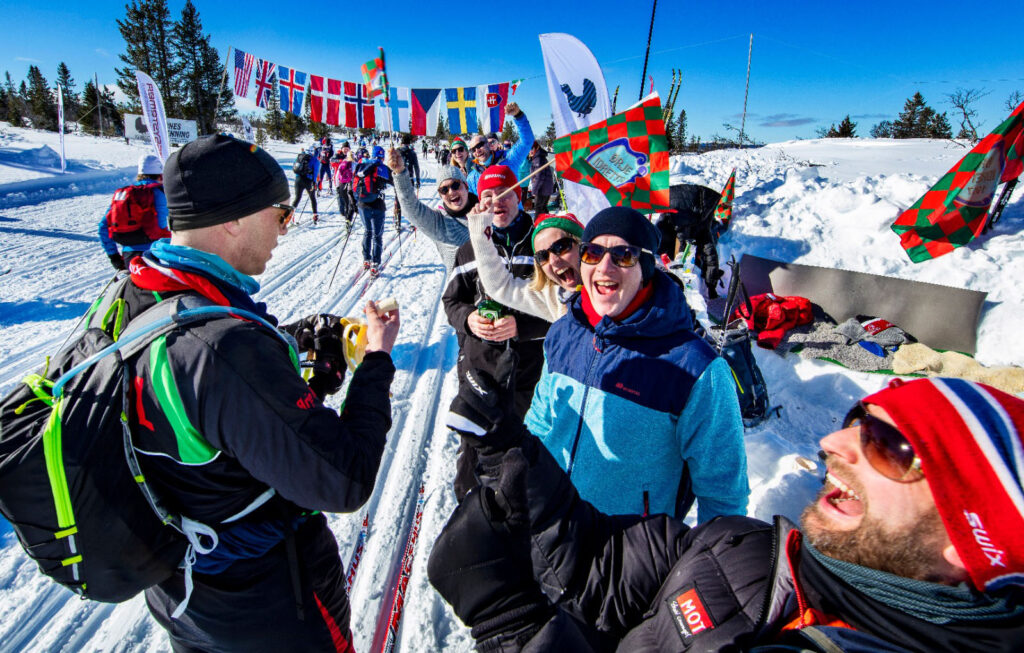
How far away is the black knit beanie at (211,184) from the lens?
4.17ft

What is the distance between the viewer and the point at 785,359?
17.2 feet

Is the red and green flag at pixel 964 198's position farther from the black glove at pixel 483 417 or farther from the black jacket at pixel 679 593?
the black glove at pixel 483 417

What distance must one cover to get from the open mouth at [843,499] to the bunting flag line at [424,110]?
12.7 metres

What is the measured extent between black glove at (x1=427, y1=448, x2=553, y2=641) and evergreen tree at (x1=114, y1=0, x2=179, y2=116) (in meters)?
37.9

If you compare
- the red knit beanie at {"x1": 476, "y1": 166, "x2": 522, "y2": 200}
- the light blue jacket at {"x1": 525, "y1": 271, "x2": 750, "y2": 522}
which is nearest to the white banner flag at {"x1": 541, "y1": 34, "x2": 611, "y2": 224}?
the red knit beanie at {"x1": 476, "y1": 166, "x2": 522, "y2": 200}

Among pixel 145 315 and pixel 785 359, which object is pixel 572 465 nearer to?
pixel 145 315

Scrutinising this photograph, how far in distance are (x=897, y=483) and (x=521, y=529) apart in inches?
32.3

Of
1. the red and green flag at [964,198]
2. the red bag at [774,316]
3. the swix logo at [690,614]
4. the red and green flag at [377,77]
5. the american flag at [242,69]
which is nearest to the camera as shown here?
the swix logo at [690,614]

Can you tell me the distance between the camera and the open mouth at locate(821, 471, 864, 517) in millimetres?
965

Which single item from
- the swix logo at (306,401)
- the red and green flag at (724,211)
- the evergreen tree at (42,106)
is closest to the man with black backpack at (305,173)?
the red and green flag at (724,211)

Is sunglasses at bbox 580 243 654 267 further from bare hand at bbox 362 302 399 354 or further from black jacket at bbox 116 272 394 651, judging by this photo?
black jacket at bbox 116 272 394 651

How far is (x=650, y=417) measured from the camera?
1.75m

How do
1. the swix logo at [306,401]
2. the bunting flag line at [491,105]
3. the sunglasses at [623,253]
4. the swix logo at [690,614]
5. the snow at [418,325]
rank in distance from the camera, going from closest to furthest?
the swix logo at [690,614]
the swix logo at [306,401]
the sunglasses at [623,253]
the snow at [418,325]
the bunting flag line at [491,105]

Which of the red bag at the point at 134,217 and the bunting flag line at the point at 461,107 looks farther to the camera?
the bunting flag line at the point at 461,107
